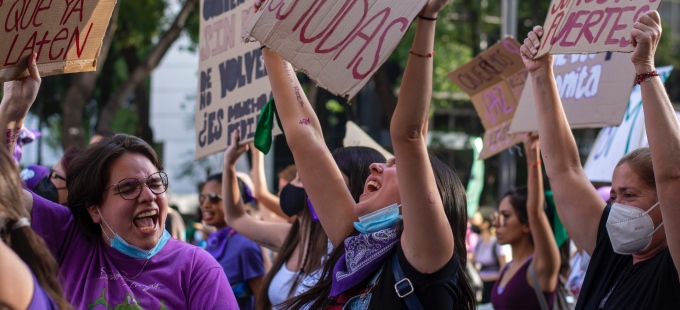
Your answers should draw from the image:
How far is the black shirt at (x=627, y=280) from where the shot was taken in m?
3.07

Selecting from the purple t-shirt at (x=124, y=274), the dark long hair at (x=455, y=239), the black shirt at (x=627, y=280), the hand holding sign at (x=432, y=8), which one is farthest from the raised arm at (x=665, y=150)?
the purple t-shirt at (x=124, y=274)

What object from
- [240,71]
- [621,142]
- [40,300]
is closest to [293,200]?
[240,71]

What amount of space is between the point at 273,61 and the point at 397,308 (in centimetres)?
107

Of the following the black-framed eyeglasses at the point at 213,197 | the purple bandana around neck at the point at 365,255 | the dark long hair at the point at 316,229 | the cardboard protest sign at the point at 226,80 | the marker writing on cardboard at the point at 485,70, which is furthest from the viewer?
the marker writing on cardboard at the point at 485,70

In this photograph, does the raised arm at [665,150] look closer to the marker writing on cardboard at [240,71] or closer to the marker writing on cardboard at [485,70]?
the marker writing on cardboard at [240,71]

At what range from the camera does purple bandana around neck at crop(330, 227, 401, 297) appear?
2.85m

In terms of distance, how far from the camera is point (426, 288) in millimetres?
2672

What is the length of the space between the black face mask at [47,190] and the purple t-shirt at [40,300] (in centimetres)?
271

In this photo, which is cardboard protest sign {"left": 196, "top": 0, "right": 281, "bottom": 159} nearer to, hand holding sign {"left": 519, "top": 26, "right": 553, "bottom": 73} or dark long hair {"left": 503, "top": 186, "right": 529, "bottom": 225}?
hand holding sign {"left": 519, "top": 26, "right": 553, "bottom": 73}

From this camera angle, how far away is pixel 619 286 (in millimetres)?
3330

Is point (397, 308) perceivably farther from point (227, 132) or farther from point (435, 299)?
point (227, 132)

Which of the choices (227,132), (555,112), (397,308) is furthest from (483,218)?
(397,308)

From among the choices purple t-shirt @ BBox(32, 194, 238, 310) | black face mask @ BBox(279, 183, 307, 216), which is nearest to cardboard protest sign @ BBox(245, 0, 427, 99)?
purple t-shirt @ BBox(32, 194, 238, 310)

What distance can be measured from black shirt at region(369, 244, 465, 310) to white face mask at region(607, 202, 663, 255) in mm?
845
